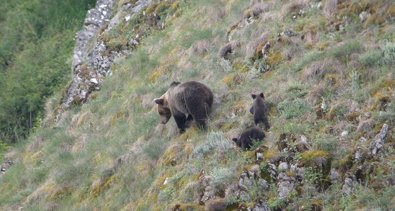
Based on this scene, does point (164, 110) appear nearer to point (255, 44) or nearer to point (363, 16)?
point (255, 44)

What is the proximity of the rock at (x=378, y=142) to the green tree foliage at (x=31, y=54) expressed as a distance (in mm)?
13726

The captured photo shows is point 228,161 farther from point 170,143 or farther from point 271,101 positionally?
point 170,143

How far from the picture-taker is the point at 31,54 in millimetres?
26375

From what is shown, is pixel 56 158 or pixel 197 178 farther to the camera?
pixel 56 158

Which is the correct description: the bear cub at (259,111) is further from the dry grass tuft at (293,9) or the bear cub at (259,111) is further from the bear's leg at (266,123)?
the dry grass tuft at (293,9)

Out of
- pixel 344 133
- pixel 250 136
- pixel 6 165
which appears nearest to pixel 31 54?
pixel 6 165

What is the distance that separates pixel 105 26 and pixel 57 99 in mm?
2826

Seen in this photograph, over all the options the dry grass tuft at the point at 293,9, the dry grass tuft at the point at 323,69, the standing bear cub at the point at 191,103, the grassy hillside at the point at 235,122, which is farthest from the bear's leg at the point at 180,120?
the dry grass tuft at the point at 293,9

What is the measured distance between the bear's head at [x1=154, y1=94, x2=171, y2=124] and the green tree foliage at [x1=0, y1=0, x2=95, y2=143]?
8.38 meters

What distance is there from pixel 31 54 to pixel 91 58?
7002 mm

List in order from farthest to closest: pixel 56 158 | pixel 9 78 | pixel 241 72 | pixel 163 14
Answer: pixel 9 78, pixel 163 14, pixel 56 158, pixel 241 72

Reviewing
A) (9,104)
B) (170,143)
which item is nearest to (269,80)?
(170,143)

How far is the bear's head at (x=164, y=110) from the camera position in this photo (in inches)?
535

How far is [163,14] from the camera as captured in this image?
65.4ft
